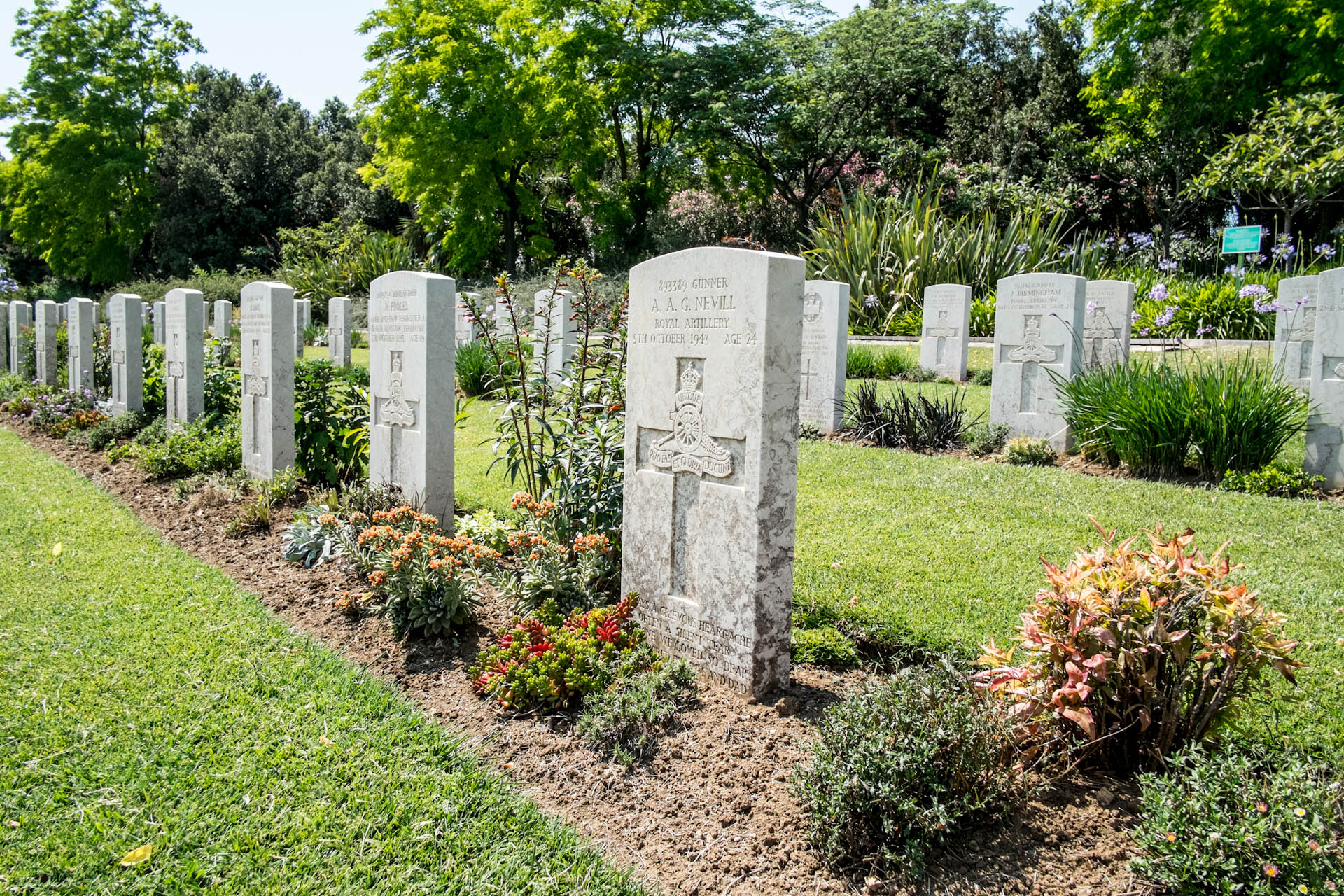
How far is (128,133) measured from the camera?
36.0m

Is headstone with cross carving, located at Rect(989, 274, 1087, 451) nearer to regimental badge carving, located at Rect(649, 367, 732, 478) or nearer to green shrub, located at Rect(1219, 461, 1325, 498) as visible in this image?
green shrub, located at Rect(1219, 461, 1325, 498)

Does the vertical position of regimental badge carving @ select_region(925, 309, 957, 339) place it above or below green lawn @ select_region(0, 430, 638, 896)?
above

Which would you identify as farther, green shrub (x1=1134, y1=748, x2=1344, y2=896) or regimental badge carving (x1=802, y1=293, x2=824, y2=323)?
regimental badge carving (x1=802, y1=293, x2=824, y2=323)

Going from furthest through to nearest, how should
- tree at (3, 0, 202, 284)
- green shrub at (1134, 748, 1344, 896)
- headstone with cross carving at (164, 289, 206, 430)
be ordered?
tree at (3, 0, 202, 284) → headstone with cross carving at (164, 289, 206, 430) → green shrub at (1134, 748, 1344, 896)

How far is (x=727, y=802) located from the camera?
2904 mm

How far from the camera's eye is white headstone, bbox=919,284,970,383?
13594mm

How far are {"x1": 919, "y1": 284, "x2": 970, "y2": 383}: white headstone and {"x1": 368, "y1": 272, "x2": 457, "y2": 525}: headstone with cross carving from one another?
9887 mm

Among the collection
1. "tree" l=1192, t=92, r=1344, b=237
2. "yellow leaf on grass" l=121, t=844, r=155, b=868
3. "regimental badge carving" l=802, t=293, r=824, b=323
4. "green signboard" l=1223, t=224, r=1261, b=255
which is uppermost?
"tree" l=1192, t=92, r=1344, b=237

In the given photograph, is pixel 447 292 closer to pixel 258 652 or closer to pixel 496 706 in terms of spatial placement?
pixel 258 652

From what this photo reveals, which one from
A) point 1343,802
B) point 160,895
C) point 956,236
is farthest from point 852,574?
point 956,236

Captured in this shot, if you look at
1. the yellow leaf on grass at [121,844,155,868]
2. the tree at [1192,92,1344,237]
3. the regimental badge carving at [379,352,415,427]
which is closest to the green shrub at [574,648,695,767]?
the yellow leaf on grass at [121,844,155,868]

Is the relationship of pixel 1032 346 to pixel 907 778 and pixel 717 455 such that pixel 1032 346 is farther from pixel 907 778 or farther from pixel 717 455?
pixel 907 778

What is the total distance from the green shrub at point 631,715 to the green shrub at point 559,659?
0.28ft

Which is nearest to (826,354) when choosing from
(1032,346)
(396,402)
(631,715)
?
(1032,346)
